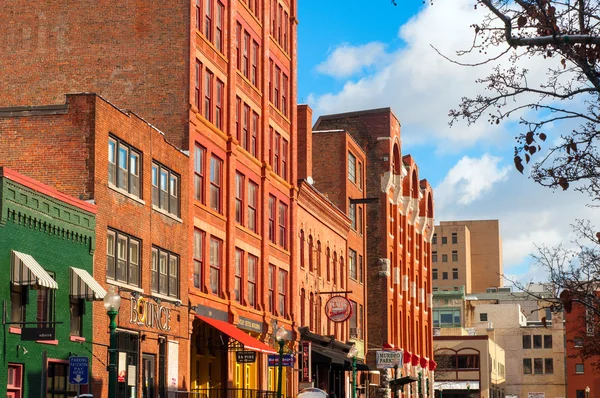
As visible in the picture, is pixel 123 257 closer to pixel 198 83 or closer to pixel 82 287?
pixel 82 287

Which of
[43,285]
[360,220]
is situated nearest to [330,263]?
[360,220]

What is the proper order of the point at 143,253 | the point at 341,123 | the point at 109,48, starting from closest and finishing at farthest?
the point at 143,253
the point at 109,48
the point at 341,123

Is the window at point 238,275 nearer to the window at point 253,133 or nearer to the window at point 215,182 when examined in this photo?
Result: the window at point 215,182

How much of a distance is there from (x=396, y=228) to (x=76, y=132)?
176 feet

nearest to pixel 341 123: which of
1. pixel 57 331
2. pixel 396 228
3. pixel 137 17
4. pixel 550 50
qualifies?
pixel 396 228

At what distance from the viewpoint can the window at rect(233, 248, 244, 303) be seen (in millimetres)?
46875

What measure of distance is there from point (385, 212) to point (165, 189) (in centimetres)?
4329

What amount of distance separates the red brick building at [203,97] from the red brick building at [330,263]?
6.98 meters

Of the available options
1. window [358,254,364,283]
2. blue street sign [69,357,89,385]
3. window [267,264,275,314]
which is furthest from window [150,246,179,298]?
window [358,254,364,283]

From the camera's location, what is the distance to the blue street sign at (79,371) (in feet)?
93.3

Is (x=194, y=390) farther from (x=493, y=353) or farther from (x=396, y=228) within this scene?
(x=493, y=353)

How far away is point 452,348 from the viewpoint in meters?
132

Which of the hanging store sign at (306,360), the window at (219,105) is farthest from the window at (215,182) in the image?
the hanging store sign at (306,360)

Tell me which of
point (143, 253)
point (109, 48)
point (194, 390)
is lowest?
point (194, 390)
